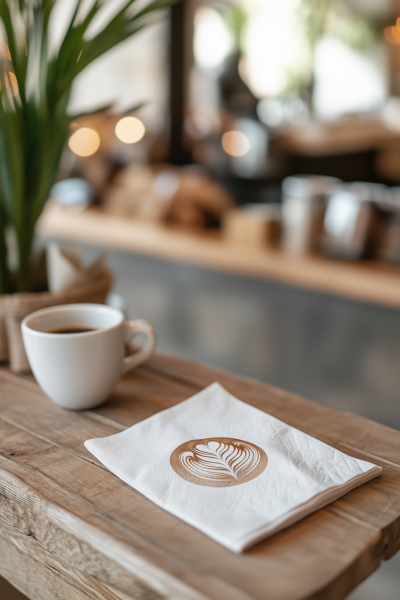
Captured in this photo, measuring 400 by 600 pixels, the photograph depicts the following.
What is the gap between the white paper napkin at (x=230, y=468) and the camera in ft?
1.68

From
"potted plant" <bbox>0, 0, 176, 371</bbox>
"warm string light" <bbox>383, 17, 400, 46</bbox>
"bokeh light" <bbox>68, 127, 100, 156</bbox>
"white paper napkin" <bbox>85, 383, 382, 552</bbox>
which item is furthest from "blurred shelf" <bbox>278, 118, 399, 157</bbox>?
"white paper napkin" <bbox>85, 383, 382, 552</bbox>

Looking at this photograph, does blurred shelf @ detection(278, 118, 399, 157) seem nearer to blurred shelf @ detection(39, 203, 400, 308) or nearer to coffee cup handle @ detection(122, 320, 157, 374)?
blurred shelf @ detection(39, 203, 400, 308)

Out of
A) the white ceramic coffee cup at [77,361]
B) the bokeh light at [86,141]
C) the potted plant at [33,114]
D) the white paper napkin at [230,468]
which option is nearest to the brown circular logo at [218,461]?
the white paper napkin at [230,468]

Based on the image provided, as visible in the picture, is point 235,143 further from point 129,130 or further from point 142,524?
point 142,524

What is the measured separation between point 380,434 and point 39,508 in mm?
402

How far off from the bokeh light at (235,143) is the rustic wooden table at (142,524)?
242 cm

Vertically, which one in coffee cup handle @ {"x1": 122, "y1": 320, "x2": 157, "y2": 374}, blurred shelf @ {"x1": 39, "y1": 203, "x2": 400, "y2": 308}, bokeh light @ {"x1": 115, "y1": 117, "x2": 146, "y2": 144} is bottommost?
blurred shelf @ {"x1": 39, "y1": 203, "x2": 400, "y2": 308}

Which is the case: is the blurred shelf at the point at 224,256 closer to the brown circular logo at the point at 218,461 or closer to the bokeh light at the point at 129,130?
the bokeh light at the point at 129,130

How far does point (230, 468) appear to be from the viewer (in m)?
0.58

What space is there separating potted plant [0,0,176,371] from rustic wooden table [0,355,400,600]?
15cm

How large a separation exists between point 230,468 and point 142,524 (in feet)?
0.37

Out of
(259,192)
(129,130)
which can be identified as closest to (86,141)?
(129,130)

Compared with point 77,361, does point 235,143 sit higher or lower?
higher

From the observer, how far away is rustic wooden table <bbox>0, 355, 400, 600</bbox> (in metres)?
0.45
